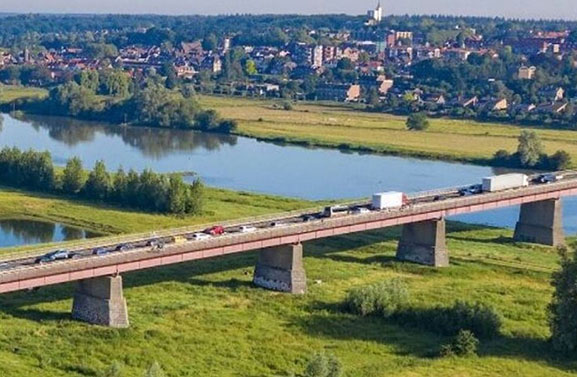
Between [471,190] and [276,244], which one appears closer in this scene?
[276,244]

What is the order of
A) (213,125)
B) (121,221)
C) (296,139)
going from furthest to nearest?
(213,125) → (296,139) → (121,221)

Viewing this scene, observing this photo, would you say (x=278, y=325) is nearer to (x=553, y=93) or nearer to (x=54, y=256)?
(x=54, y=256)

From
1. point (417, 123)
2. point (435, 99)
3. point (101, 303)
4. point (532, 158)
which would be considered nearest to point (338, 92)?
point (435, 99)

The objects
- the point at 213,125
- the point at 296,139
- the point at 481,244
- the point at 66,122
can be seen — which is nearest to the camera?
the point at 481,244

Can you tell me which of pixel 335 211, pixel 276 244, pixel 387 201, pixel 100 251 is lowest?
pixel 276 244

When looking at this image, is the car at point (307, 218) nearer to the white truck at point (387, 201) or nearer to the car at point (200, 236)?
the white truck at point (387, 201)

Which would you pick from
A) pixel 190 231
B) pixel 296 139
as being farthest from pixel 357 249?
pixel 296 139

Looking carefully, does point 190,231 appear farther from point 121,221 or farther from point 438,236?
point 121,221

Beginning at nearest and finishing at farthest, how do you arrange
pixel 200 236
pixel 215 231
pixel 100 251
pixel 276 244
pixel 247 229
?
pixel 100 251 < pixel 200 236 < pixel 215 231 < pixel 276 244 < pixel 247 229
